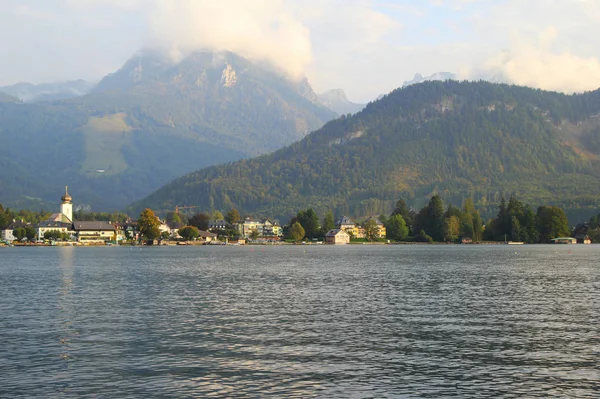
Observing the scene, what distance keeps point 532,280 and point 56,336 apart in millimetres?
65214

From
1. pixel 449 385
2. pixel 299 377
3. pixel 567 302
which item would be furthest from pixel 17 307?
pixel 567 302

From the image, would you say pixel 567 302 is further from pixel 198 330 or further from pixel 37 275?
pixel 37 275

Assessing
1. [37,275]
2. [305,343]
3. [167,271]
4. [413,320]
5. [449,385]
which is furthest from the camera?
[167,271]

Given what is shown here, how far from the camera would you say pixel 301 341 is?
44969 mm

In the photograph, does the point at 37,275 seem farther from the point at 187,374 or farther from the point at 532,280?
the point at 187,374

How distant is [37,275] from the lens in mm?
105938

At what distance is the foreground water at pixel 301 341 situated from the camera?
110 feet

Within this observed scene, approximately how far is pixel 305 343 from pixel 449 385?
1244cm

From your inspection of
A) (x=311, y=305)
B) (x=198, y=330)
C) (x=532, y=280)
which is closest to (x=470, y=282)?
(x=532, y=280)

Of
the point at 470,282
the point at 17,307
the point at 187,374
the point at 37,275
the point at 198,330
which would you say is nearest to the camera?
the point at 187,374

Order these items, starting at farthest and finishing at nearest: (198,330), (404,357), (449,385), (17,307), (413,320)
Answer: (17,307), (413,320), (198,330), (404,357), (449,385)

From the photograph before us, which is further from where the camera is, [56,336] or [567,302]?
[567,302]

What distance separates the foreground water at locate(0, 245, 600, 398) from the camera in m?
33.6

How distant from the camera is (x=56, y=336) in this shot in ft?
154
